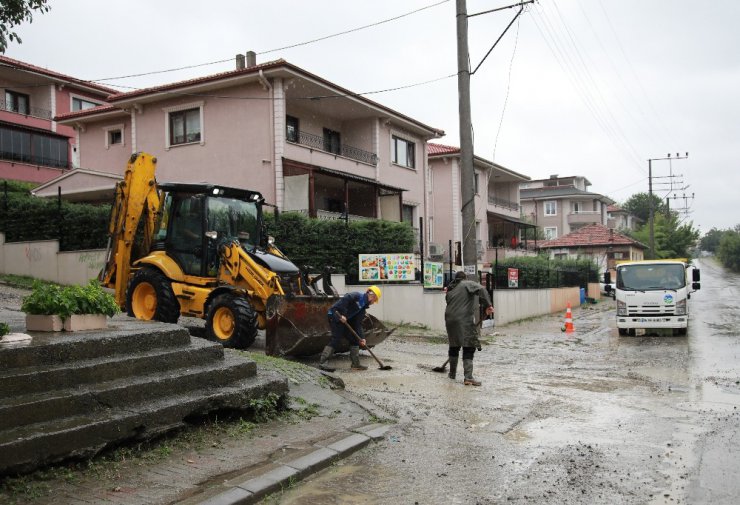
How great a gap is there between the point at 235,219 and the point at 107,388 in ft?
22.6

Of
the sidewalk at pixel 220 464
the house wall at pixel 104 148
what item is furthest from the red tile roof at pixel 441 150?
the sidewalk at pixel 220 464

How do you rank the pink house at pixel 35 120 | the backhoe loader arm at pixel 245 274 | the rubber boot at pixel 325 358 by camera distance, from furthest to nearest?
the pink house at pixel 35 120
the backhoe loader arm at pixel 245 274
the rubber boot at pixel 325 358

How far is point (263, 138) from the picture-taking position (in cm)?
2316

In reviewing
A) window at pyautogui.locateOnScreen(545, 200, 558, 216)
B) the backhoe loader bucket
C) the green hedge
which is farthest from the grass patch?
window at pyautogui.locateOnScreen(545, 200, 558, 216)

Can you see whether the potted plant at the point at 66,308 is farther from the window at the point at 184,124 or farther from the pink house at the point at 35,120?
the pink house at the point at 35,120

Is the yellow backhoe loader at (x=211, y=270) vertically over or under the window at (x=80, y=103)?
under

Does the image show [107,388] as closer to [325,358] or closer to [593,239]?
[325,358]

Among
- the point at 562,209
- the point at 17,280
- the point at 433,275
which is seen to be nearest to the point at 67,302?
the point at 433,275

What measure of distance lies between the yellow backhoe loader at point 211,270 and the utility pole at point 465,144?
169 inches

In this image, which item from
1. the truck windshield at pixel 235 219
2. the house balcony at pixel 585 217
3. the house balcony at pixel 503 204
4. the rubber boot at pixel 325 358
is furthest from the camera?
the house balcony at pixel 585 217

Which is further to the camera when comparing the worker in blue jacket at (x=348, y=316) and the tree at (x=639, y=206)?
the tree at (x=639, y=206)

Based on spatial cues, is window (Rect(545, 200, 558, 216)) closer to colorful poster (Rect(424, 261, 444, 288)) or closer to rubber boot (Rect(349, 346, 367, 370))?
colorful poster (Rect(424, 261, 444, 288))

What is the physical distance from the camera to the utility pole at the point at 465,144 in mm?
15453

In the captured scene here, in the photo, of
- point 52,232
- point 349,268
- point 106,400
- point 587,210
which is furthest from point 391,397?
point 587,210
